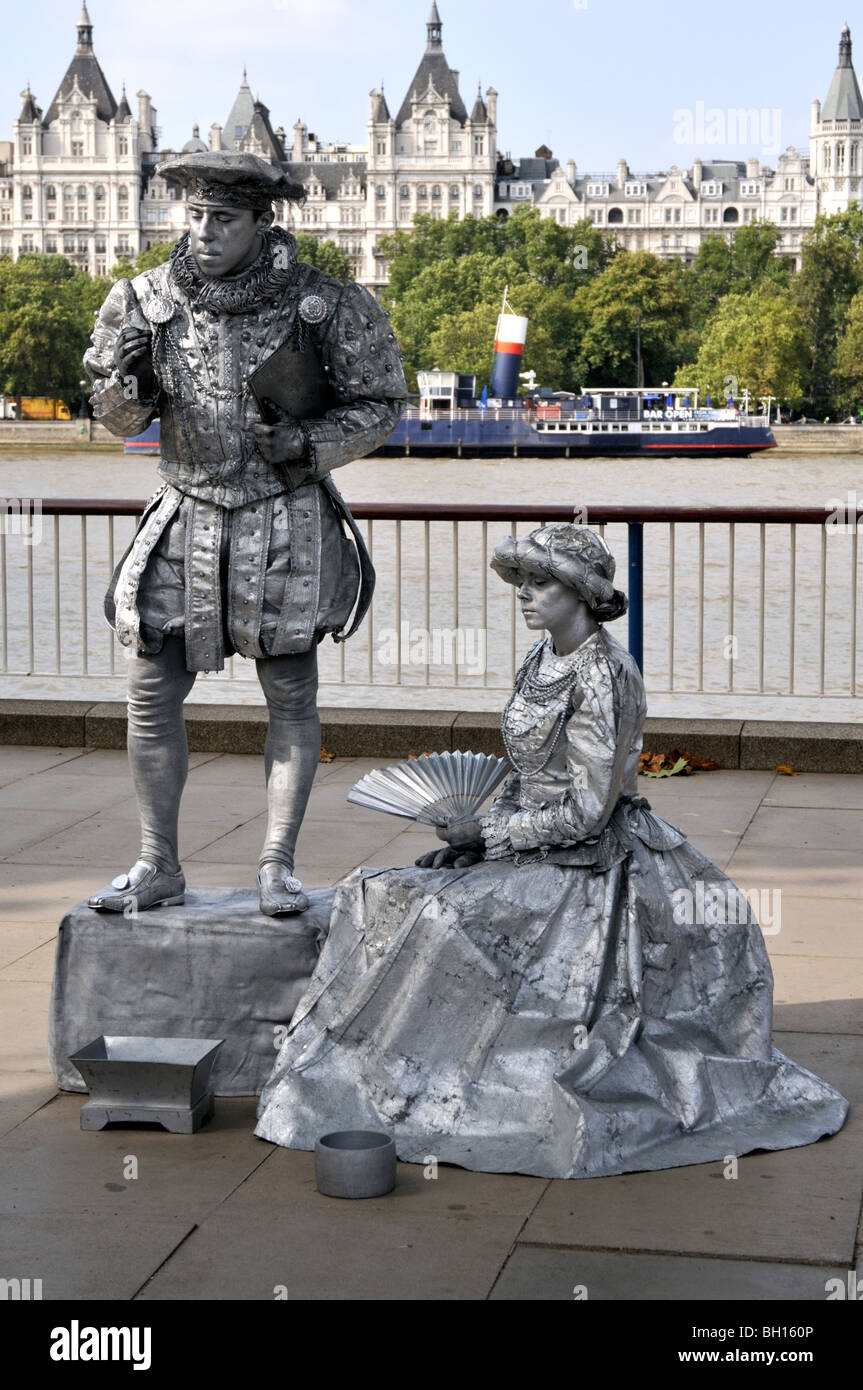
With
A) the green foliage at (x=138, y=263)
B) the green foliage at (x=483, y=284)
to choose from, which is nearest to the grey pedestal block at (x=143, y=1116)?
the green foliage at (x=483, y=284)

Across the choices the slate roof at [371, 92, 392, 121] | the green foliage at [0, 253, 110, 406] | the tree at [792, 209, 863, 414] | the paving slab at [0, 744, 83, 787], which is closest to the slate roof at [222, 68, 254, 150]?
the slate roof at [371, 92, 392, 121]

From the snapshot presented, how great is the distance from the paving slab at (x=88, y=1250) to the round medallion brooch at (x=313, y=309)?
6.25 ft

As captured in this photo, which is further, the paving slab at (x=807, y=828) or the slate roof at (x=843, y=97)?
the slate roof at (x=843, y=97)

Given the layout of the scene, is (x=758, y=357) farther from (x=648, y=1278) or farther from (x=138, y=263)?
(x=648, y=1278)

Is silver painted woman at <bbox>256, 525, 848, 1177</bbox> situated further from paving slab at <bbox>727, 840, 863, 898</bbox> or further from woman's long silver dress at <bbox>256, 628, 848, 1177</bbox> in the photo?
paving slab at <bbox>727, 840, 863, 898</bbox>

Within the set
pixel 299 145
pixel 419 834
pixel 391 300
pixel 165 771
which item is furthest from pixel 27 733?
pixel 299 145

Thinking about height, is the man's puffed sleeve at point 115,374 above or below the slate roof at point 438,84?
below

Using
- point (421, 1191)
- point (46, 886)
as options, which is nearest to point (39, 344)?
point (46, 886)

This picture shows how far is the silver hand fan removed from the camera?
13.3 feet

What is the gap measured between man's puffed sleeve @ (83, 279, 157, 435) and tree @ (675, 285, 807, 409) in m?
90.8

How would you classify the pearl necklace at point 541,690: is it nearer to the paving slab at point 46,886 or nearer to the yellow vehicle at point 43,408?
the paving slab at point 46,886

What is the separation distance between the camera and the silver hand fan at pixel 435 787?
4055 millimetres

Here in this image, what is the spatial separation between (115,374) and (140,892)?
1146mm

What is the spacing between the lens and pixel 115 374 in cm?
406
